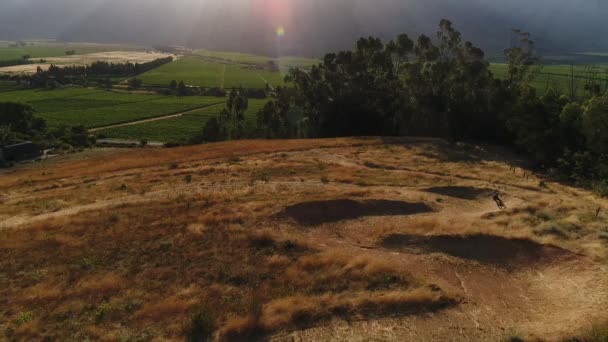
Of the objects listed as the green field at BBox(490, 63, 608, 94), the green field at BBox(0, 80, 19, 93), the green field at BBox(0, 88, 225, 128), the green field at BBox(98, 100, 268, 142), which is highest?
the green field at BBox(490, 63, 608, 94)

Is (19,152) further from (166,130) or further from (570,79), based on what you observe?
(570,79)

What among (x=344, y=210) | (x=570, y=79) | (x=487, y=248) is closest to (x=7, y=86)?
(x=344, y=210)

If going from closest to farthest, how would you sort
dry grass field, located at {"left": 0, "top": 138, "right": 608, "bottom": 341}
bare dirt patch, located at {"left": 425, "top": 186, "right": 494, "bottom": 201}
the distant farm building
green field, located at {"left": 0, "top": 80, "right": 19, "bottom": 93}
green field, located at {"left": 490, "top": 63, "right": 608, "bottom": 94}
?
dry grass field, located at {"left": 0, "top": 138, "right": 608, "bottom": 341}
bare dirt patch, located at {"left": 425, "top": 186, "right": 494, "bottom": 201}
the distant farm building
green field, located at {"left": 490, "top": 63, "right": 608, "bottom": 94}
green field, located at {"left": 0, "top": 80, "right": 19, "bottom": 93}

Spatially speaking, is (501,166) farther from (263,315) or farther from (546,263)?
(263,315)

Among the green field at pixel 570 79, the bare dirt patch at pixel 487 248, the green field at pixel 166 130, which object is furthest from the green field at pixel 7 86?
the bare dirt patch at pixel 487 248

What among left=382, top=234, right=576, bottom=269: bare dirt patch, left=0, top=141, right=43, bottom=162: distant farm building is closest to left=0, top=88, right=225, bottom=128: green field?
left=0, top=141, right=43, bottom=162: distant farm building

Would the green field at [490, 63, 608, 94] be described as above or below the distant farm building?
above

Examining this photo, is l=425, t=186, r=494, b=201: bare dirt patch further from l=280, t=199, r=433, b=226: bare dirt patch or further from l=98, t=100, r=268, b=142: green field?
l=98, t=100, r=268, b=142: green field
